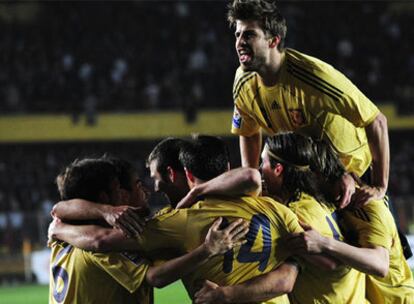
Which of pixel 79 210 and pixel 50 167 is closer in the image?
pixel 79 210

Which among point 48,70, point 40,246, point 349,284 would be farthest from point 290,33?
point 349,284

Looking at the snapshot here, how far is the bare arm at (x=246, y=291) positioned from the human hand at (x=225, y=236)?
0.52 feet

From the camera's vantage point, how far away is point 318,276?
4340 mm

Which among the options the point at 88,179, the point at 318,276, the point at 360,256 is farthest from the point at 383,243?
the point at 88,179

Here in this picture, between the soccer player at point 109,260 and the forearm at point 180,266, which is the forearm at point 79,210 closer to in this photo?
the soccer player at point 109,260

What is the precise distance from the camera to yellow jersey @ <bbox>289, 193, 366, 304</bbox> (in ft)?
14.2

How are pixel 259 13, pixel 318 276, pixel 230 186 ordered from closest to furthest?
pixel 230 186 → pixel 318 276 → pixel 259 13

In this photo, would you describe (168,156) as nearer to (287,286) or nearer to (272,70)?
(287,286)

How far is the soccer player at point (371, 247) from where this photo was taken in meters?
4.19

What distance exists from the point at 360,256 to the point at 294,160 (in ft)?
1.70

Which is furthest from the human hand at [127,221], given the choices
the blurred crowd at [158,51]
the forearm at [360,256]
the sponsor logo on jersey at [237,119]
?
the blurred crowd at [158,51]

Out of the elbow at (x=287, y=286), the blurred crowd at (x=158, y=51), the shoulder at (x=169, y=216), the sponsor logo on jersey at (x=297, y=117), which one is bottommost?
the blurred crowd at (x=158, y=51)

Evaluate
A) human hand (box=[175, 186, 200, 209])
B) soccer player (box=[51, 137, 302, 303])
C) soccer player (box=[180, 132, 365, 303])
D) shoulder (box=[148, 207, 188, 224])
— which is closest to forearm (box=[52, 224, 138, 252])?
soccer player (box=[51, 137, 302, 303])

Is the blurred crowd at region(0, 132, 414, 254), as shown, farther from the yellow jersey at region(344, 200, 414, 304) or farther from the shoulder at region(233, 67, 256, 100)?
the yellow jersey at region(344, 200, 414, 304)
